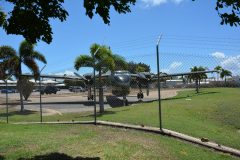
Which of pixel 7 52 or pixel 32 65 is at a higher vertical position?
pixel 7 52

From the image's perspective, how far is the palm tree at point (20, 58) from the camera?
102 ft

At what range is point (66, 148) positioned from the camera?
394 inches

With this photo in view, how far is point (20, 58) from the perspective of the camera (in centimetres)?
3138

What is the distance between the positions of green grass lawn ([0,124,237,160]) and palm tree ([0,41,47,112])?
753 inches

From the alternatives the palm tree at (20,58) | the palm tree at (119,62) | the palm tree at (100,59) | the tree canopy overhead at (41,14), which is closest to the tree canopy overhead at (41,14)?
the tree canopy overhead at (41,14)

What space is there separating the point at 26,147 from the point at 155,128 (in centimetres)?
426

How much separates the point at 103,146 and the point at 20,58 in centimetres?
2264

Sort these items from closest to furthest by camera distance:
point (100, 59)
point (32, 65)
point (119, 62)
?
point (100, 59)
point (119, 62)
point (32, 65)

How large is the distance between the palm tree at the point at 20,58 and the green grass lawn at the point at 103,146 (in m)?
19.1

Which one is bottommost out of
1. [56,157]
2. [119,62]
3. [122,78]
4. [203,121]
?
[56,157]

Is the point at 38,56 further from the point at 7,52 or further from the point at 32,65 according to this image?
the point at 7,52

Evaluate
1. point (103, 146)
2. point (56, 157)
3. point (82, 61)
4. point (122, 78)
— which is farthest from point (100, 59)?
point (56, 157)

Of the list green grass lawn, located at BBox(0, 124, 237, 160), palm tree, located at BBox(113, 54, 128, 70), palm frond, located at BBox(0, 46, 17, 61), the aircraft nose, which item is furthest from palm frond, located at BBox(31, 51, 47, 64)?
green grass lawn, located at BBox(0, 124, 237, 160)

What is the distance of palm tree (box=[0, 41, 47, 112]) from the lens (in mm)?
31203
